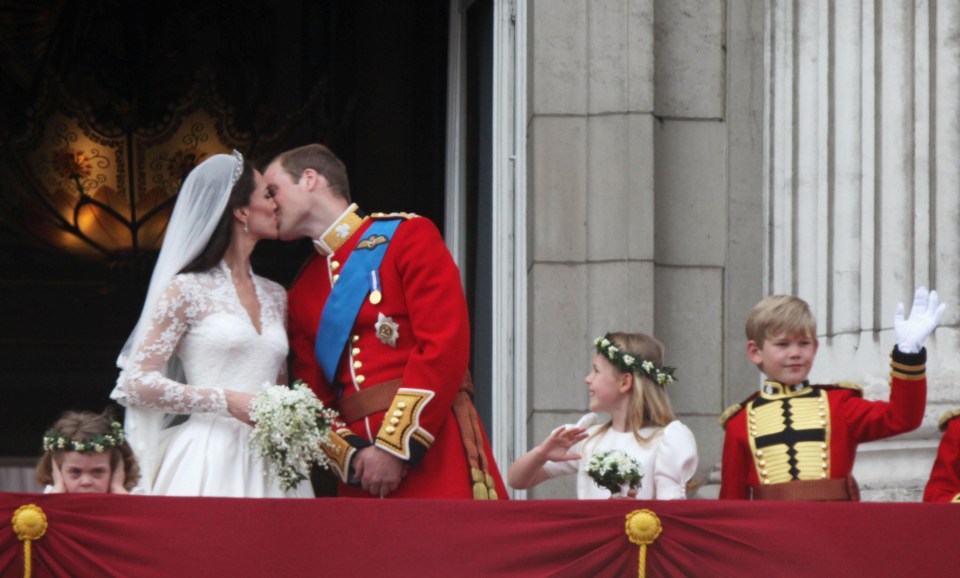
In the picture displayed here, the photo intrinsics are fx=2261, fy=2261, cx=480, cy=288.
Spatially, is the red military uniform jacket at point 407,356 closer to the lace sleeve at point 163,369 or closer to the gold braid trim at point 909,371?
the lace sleeve at point 163,369

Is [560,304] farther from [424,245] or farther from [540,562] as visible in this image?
[540,562]

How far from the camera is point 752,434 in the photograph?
720 cm

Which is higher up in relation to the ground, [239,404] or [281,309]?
[281,309]

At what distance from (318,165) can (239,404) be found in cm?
98

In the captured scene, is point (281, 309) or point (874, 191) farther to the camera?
point (874, 191)

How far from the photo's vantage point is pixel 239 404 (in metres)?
7.10

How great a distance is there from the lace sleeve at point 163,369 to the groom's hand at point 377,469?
0.46 metres

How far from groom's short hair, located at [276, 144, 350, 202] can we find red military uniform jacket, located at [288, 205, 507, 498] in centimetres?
12

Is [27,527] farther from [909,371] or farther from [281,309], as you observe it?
[909,371]

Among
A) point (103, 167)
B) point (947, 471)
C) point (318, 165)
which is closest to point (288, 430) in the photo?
point (318, 165)

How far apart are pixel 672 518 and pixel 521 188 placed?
331cm

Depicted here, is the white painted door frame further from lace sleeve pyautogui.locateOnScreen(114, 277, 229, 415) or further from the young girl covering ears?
the young girl covering ears

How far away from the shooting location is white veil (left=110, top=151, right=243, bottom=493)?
7.28 m

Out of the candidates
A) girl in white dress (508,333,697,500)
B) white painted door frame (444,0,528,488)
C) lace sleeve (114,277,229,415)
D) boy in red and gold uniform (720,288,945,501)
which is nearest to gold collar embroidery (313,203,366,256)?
lace sleeve (114,277,229,415)
